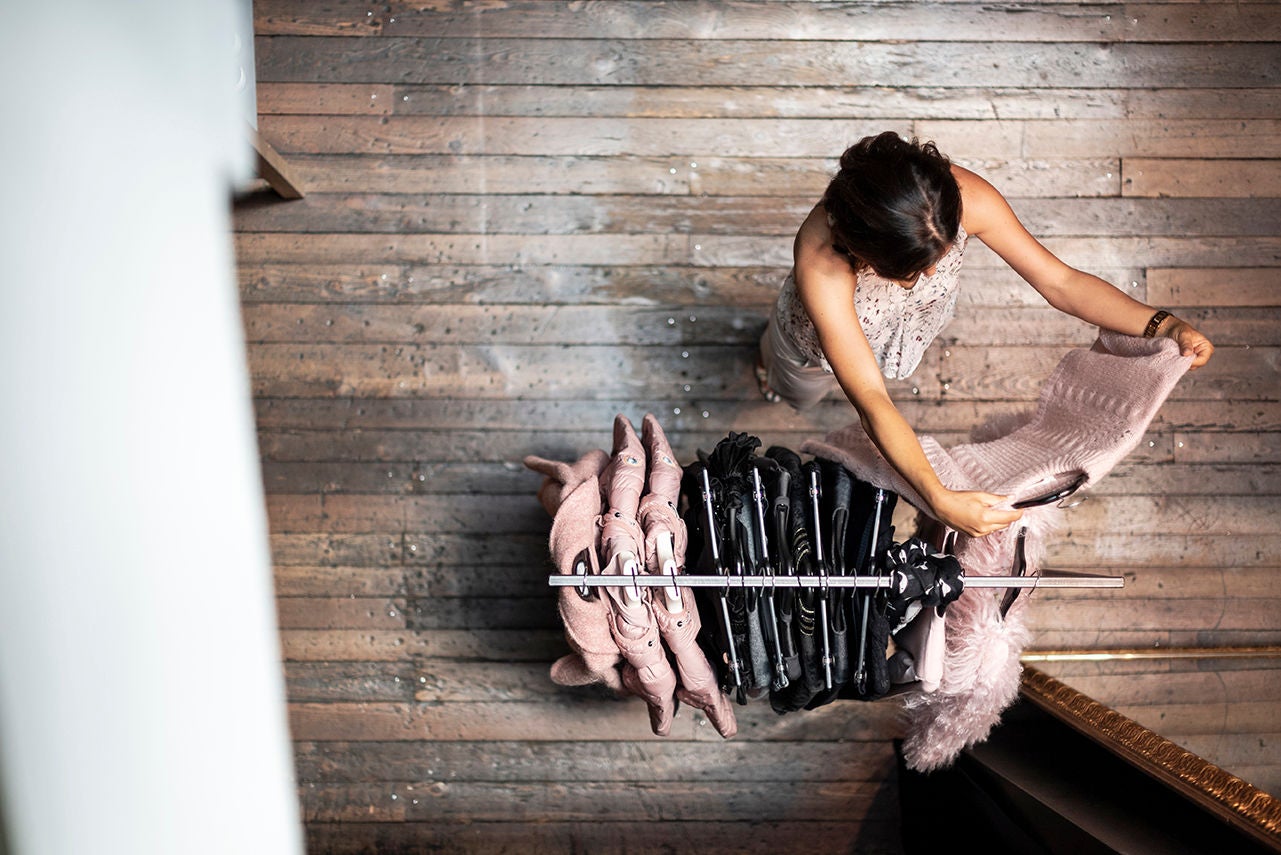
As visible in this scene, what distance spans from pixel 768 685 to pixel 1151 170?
1856mm

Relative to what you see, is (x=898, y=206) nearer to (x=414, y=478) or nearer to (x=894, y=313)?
(x=894, y=313)

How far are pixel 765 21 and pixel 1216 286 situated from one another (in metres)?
1.45

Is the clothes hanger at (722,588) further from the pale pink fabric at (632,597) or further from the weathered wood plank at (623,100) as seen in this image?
the weathered wood plank at (623,100)

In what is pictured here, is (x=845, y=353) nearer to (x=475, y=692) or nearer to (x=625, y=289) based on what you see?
(x=625, y=289)

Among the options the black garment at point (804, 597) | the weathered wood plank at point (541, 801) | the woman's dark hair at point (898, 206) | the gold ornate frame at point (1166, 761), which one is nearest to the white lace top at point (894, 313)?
the woman's dark hair at point (898, 206)

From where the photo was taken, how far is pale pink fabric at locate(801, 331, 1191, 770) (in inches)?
57.6

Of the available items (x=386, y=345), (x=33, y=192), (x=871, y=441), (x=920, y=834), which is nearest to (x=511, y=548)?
(x=386, y=345)

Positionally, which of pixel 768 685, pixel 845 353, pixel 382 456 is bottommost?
pixel 768 685

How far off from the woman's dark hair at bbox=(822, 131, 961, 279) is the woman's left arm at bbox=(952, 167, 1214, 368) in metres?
0.21

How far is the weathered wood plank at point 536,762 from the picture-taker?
2.36 meters

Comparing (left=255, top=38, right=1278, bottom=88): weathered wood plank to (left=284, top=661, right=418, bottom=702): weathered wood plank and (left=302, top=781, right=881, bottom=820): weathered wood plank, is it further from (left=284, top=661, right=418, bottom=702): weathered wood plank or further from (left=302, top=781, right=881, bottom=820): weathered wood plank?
(left=302, top=781, right=881, bottom=820): weathered wood plank

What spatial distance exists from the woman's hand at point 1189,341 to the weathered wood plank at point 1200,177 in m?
1.12

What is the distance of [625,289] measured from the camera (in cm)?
237

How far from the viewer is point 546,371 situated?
2.36 m
